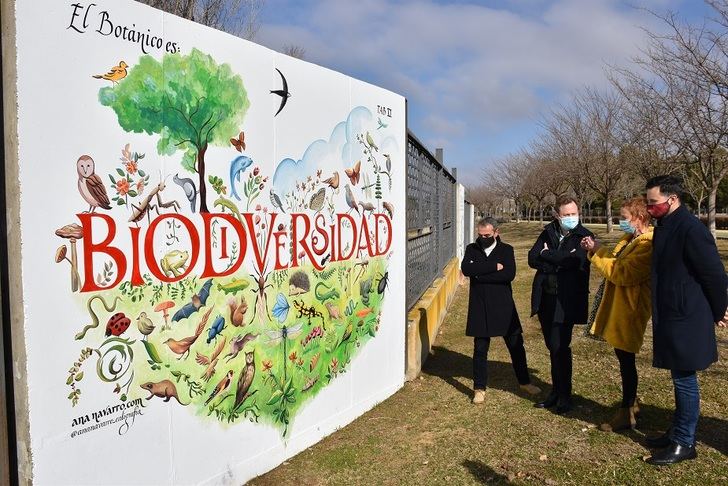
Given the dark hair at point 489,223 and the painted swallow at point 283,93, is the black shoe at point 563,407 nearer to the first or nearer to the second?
the dark hair at point 489,223

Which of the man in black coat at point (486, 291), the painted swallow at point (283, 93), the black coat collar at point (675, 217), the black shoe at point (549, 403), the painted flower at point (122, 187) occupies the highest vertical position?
the painted swallow at point (283, 93)

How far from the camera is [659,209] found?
3.66m

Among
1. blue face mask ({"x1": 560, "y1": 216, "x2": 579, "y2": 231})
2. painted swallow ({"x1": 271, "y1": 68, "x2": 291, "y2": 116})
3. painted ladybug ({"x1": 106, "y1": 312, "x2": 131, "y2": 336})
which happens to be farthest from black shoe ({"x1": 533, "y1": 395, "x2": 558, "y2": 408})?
painted ladybug ({"x1": 106, "y1": 312, "x2": 131, "y2": 336})

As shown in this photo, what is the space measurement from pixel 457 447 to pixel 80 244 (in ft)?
9.40

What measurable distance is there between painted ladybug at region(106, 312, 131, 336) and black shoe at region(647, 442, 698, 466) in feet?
10.8

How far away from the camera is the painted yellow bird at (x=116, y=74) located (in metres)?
2.59

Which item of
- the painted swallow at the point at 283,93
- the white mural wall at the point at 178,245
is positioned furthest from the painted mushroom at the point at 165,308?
the painted swallow at the point at 283,93

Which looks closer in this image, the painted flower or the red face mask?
the painted flower

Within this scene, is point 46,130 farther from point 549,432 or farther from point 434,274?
point 434,274

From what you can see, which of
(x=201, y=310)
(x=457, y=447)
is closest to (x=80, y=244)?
(x=201, y=310)

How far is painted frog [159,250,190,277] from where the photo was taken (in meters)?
2.90

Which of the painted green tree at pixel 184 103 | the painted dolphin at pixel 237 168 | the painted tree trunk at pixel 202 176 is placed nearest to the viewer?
the painted green tree at pixel 184 103

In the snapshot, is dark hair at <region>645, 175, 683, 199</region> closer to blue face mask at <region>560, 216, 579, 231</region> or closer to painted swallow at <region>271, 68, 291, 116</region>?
blue face mask at <region>560, 216, 579, 231</region>

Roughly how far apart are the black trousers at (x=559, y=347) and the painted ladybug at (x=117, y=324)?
3.28m
